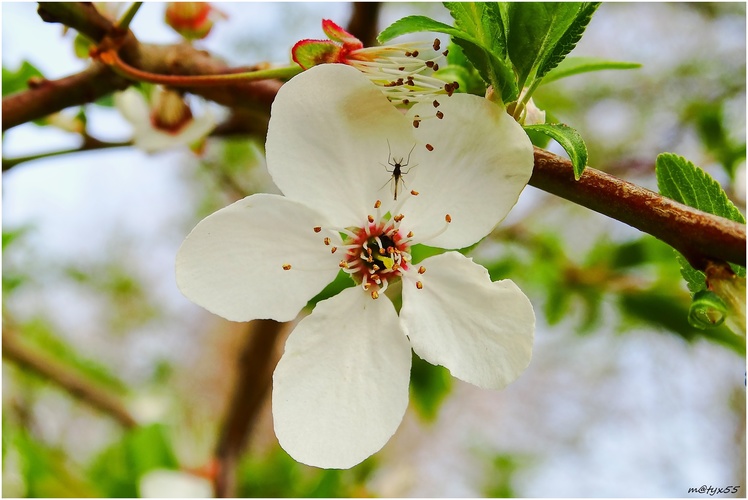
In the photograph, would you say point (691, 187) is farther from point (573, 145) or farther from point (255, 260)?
point (255, 260)

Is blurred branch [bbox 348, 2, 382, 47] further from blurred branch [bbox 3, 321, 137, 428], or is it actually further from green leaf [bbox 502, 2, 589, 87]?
blurred branch [bbox 3, 321, 137, 428]

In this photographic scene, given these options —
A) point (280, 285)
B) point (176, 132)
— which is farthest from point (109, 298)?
point (280, 285)

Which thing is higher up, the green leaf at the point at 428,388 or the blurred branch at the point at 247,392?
the green leaf at the point at 428,388

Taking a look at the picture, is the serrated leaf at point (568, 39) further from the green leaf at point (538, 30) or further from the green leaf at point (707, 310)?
the green leaf at point (707, 310)

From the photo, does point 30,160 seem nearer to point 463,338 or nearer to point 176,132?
point 176,132

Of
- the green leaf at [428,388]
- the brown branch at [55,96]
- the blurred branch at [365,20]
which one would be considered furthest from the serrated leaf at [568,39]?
the green leaf at [428,388]

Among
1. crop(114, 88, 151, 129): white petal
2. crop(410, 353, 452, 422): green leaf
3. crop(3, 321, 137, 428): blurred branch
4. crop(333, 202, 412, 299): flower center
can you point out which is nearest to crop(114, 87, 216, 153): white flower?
crop(114, 88, 151, 129): white petal

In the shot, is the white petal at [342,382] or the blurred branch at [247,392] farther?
the blurred branch at [247,392]
